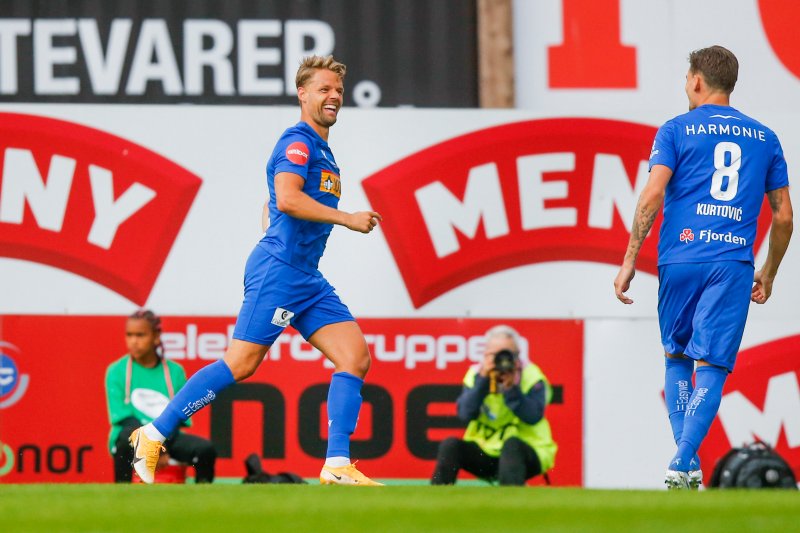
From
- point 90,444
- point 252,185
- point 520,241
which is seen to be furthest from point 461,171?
point 90,444

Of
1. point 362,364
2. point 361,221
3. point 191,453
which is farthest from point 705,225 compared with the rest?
point 191,453

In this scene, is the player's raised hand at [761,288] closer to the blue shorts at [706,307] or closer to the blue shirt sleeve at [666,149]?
the blue shorts at [706,307]

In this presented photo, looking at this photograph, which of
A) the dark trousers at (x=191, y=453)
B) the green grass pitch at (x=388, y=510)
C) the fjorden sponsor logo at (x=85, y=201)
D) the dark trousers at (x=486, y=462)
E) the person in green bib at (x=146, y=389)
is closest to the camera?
the green grass pitch at (x=388, y=510)

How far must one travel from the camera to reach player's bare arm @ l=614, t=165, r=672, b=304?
235 inches

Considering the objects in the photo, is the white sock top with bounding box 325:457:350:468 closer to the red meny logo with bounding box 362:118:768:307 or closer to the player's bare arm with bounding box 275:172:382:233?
the player's bare arm with bounding box 275:172:382:233

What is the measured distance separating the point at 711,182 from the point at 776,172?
37 centimetres

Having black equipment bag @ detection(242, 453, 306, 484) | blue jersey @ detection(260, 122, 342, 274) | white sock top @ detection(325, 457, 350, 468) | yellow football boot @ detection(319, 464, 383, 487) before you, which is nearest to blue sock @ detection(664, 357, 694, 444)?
yellow football boot @ detection(319, 464, 383, 487)

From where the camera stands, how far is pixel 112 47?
9.83 m

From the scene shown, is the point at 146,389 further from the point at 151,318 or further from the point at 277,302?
the point at 277,302

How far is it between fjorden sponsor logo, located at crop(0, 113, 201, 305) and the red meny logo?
153 centimetres

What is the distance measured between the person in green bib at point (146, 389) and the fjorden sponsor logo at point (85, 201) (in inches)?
22.4

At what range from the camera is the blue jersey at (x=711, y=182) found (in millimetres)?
6020

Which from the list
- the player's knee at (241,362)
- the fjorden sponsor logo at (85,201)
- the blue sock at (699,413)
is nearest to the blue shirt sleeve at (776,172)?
the blue sock at (699,413)

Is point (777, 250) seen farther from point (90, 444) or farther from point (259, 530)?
point (90, 444)
